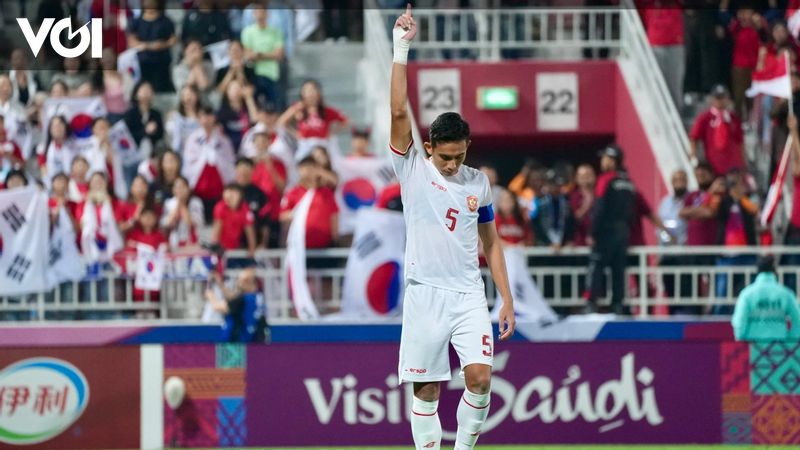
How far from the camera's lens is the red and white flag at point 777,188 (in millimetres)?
16406

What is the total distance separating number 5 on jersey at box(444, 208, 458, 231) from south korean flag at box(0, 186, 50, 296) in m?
7.87

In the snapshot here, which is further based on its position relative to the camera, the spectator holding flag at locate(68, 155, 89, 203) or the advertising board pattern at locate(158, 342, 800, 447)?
the spectator holding flag at locate(68, 155, 89, 203)

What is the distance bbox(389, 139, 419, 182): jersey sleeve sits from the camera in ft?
28.4

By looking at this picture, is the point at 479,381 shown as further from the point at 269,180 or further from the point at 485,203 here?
the point at 269,180

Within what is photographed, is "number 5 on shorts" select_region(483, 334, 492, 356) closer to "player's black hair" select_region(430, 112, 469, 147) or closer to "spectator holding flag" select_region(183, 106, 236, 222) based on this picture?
"player's black hair" select_region(430, 112, 469, 147)

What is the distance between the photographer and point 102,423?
1238 centimetres

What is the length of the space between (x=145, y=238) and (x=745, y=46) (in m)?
7.01

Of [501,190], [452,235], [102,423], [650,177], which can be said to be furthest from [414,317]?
[650,177]

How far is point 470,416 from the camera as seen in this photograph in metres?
8.89

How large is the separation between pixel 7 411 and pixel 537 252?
594 centimetres

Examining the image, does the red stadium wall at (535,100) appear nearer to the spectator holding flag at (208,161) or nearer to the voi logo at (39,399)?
the spectator holding flag at (208,161)

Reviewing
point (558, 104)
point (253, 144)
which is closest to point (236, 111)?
point (253, 144)

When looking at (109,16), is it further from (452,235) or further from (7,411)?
(452,235)

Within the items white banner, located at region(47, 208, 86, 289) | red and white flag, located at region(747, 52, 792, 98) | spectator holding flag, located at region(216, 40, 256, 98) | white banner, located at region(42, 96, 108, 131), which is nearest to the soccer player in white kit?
white banner, located at region(47, 208, 86, 289)
